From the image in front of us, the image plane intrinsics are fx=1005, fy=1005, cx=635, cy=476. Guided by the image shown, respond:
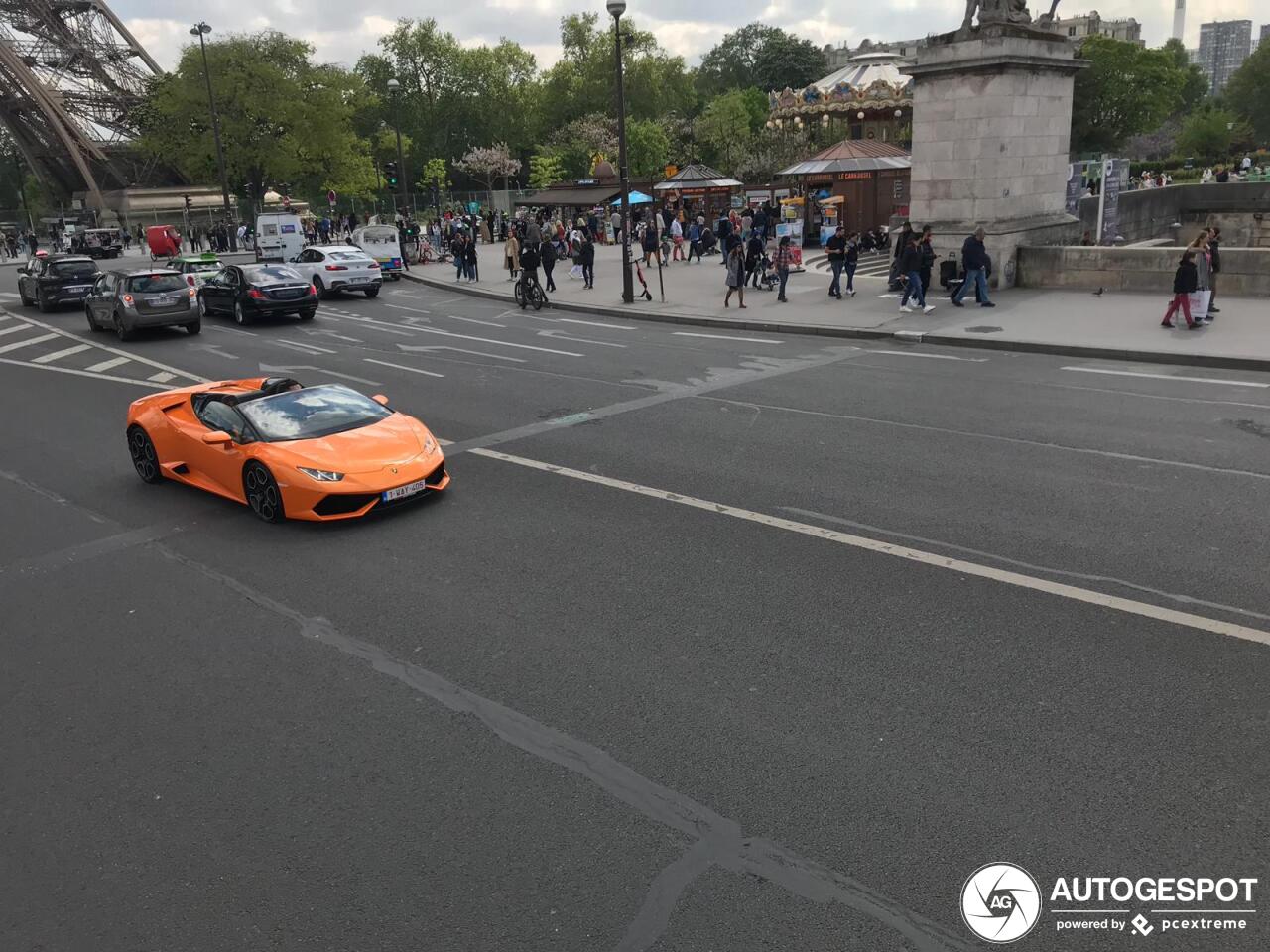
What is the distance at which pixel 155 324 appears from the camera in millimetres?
22703

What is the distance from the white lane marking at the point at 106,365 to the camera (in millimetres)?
19078

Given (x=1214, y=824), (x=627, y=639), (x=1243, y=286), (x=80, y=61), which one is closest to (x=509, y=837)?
(x=627, y=639)

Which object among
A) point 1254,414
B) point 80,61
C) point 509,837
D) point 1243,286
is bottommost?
point 509,837

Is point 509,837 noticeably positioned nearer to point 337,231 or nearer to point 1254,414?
point 1254,414

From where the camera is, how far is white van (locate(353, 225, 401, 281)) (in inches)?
1511

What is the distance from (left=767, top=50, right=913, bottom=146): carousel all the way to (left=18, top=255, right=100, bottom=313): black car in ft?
91.9

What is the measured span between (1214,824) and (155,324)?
2319cm

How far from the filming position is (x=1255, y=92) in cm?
10681

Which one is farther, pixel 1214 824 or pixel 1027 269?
pixel 1027 269

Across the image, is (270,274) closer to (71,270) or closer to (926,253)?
(71,270)

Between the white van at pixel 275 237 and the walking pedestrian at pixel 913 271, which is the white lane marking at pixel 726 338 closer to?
the walking pedestrian at pixel 913 271

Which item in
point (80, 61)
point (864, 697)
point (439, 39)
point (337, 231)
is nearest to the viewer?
point (864, 697)

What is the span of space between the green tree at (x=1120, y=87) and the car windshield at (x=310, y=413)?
77270 millimetres

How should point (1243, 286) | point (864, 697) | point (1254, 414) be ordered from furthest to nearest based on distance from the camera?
Result: point (1243, 286) → point (1254, 414) → point (864, 697)
